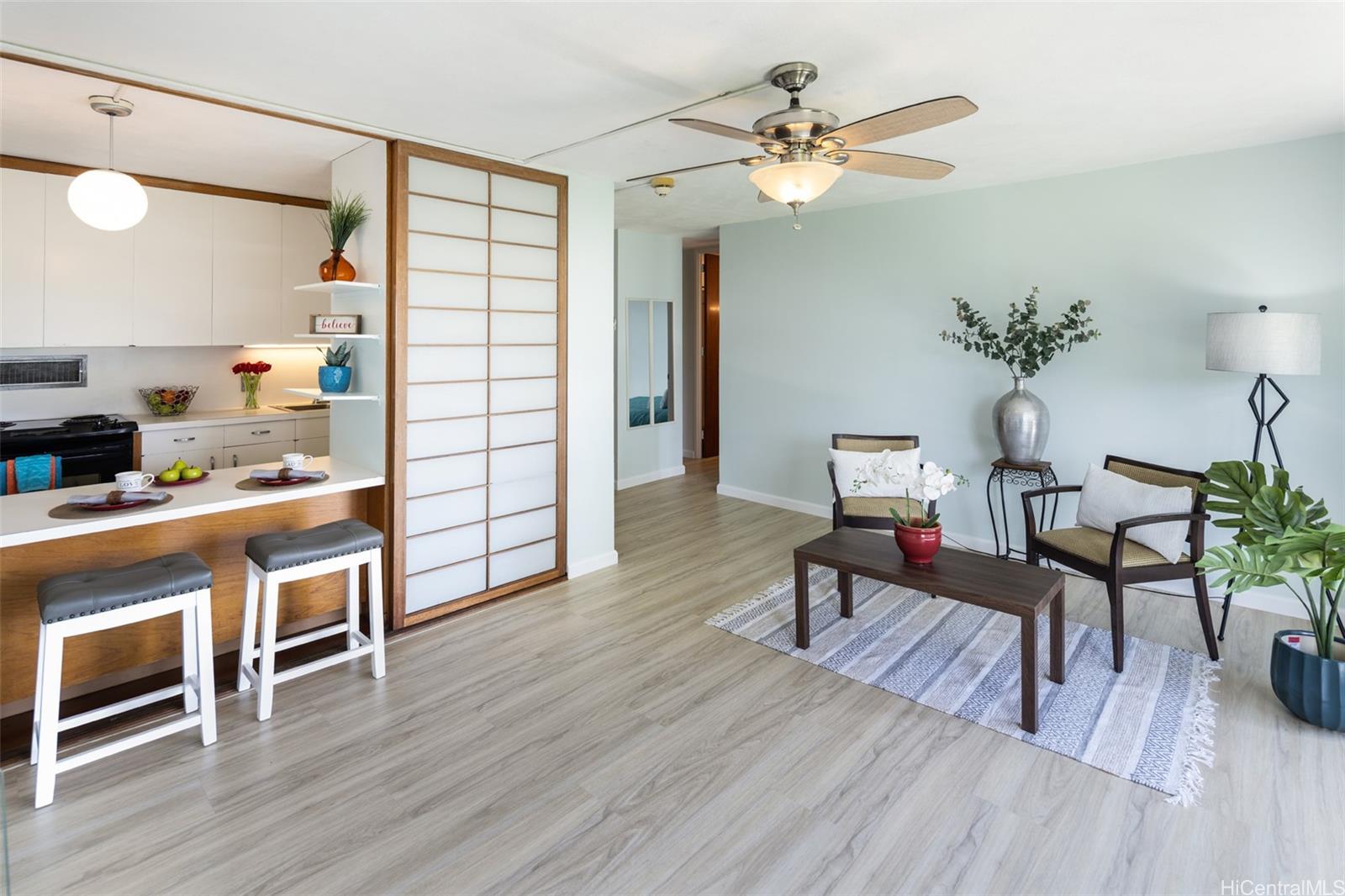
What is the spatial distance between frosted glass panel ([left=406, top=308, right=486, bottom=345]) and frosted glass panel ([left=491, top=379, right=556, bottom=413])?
291 mm

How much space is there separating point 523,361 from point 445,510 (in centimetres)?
96

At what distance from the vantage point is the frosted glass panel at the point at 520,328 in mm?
3801

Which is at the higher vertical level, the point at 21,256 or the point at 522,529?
the point at 21,256

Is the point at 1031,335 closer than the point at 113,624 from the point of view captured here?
No

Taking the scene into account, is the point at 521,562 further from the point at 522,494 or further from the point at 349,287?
the point at 349,287

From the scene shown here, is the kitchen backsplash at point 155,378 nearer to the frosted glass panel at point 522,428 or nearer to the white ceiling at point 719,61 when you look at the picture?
the frosted glass panel at point 522,428

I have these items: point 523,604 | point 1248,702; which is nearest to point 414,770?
point 523,604

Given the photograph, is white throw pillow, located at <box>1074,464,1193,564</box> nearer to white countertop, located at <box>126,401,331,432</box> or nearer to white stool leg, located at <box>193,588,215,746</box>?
white stool leg, located at <box>193,588,215,746</box>

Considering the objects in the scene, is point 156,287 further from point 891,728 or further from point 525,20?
point 891,728

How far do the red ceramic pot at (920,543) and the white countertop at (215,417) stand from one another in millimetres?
3545

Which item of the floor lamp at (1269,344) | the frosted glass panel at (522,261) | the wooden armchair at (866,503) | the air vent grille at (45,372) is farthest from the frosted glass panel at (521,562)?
the floor lamp at (1269,344)

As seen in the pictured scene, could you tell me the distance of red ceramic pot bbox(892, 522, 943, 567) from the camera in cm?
303

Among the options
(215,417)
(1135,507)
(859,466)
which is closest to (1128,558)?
(1135,507)

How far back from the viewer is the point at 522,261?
3.89 metres
